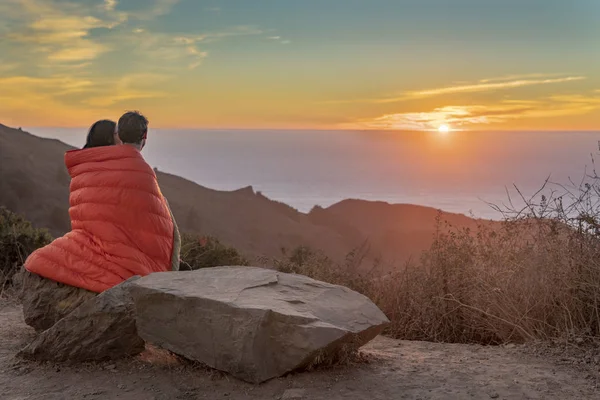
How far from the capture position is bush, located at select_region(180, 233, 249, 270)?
30.2 feet

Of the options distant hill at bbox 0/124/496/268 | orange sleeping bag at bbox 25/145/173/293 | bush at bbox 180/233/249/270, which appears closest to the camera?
orange sleeping bag at bbox 25/145/173/293

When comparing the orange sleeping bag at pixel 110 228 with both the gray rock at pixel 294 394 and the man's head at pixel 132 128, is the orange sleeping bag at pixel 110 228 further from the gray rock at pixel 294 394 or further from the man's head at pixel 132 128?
the gray rock at pixel 294 394

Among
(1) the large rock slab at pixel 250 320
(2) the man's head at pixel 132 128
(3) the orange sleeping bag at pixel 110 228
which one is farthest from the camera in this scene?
(2) the man's head at pixel 132 128

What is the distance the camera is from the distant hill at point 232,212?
98.3ft

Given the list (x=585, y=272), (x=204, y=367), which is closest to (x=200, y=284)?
(x=204, y=367)

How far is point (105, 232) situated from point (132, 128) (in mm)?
945

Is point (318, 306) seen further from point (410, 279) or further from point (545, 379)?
point (410, 279)

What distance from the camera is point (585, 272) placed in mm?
5312

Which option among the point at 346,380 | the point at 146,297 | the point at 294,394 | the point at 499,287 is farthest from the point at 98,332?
the point at 499,287

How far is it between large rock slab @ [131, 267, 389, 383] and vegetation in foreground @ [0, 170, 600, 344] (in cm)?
142

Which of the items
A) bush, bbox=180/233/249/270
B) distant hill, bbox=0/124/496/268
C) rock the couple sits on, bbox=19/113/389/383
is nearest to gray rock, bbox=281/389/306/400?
rock the couple sits on, bbox=19/113/389/383

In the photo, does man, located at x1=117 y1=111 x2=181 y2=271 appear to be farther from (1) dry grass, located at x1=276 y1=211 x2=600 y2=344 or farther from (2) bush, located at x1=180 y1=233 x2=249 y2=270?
(2) bush, located at x1=180 y1=233 x2=249 y2=270

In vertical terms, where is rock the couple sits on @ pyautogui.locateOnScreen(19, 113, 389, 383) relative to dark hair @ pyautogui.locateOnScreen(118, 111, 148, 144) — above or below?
below

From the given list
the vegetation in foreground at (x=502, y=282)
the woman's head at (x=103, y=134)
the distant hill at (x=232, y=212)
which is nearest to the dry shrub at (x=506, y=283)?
the vegetation in foreground at (x=502, y=282)
